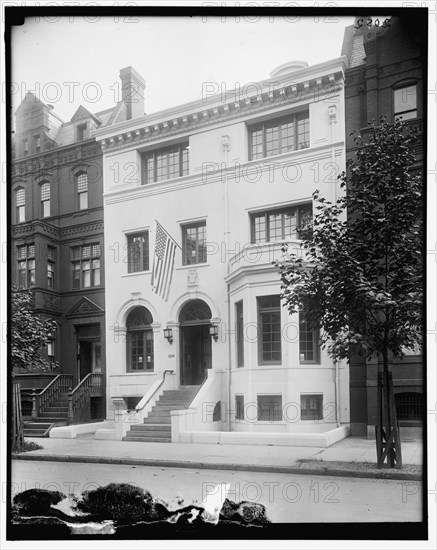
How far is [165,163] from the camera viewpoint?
413 inches

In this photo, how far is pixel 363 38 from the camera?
31.1 feet

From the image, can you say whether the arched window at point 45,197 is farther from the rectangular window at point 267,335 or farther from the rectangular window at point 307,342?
the rectangular window at point 307,342

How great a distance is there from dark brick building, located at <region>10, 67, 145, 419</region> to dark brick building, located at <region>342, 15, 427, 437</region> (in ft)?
12.7

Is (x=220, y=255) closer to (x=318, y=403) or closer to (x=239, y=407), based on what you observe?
(x=239, y=407)

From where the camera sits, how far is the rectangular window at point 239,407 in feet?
33.9

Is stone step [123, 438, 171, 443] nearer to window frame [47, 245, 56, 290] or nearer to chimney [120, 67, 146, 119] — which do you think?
window frame [47, 245, 56, 290]

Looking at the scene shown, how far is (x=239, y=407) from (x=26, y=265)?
4658mm

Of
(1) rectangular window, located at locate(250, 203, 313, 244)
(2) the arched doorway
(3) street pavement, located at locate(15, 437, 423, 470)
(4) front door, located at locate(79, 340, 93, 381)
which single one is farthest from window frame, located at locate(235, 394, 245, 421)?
(1) rectangular window, located at locate(250, 203, 313, 244)

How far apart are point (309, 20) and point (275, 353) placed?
541 centimetres

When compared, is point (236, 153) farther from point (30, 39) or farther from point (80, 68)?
point (30, 39)

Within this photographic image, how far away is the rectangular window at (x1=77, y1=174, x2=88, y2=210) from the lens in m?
9.98

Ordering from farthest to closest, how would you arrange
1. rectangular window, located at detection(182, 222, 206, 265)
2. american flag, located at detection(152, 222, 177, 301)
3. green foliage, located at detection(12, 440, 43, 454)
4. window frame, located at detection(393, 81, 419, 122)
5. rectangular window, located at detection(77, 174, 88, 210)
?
american flag, located at detection(152, 222, 177, 301), rectangular window, located at detection(182, 222, 206, 265), rectangular window, located at detection(77, 174, 88, 210), window frame, located at detection(393, 81, 419, 122), green foliage, located at detection(12, 440, 43, 454)

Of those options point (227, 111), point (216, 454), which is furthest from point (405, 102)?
point (216, 454)

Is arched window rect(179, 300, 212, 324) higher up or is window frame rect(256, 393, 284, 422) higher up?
arched window rect(179, 300, 212, 324)
